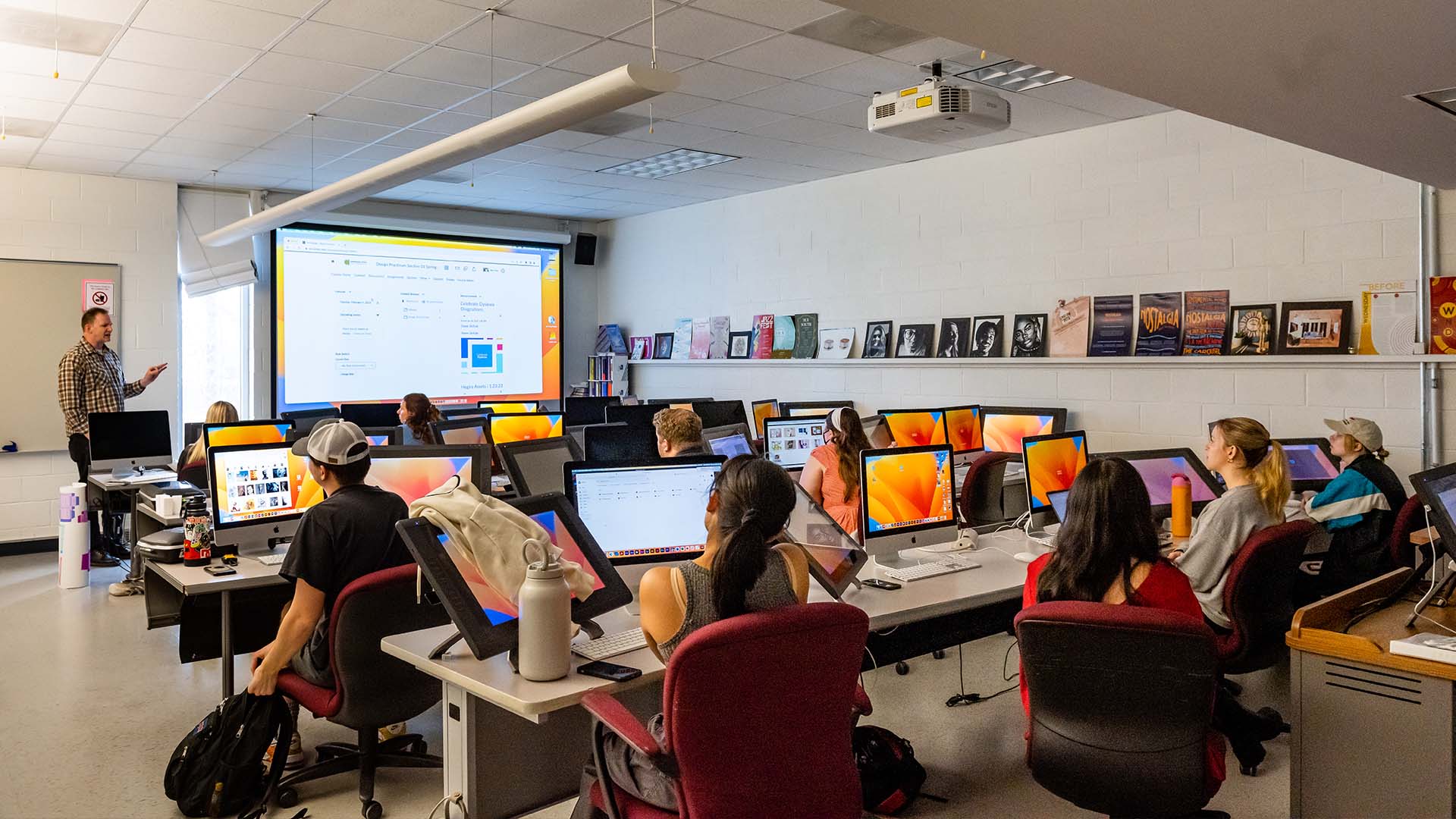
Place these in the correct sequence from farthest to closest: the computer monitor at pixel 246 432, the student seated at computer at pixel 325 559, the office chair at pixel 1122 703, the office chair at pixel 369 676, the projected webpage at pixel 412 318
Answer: the projected webpage at pixel 412 318, the computer monitor at pixel 246 432, the student seated at computer at pixel 325 559, the office chair at pixel 369 676, the office chair at pixel 1122 703

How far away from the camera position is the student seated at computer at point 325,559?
117 inches

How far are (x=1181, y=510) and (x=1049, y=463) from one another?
59 cm

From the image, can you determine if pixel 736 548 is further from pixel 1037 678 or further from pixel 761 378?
pixel 761 378

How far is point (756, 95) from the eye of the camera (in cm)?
595

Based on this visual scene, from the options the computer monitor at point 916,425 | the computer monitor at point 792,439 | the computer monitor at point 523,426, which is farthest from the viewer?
the computer monitor at point 916,425

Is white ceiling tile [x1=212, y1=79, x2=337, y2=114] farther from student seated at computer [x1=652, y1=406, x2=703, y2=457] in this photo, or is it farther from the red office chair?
the red office chair

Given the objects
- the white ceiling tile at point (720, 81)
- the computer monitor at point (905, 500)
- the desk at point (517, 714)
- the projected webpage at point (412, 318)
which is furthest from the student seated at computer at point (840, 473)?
the projected webpage at point (412, 318)

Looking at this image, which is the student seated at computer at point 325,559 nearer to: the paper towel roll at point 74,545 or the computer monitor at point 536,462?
the computer monitor at point 536,462

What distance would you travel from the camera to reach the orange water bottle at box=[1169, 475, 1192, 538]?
430 cm

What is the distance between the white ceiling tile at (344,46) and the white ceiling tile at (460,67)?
105 millimetres

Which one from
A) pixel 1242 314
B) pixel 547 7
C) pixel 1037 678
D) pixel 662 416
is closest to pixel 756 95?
pixel 547 7

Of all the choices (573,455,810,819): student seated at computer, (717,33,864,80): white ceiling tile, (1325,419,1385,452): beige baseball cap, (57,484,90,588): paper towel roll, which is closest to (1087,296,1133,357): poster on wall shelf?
(1325,419,1385,452): beige baseball cap

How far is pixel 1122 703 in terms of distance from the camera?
233 cm

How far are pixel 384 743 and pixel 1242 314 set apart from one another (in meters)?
5.26
